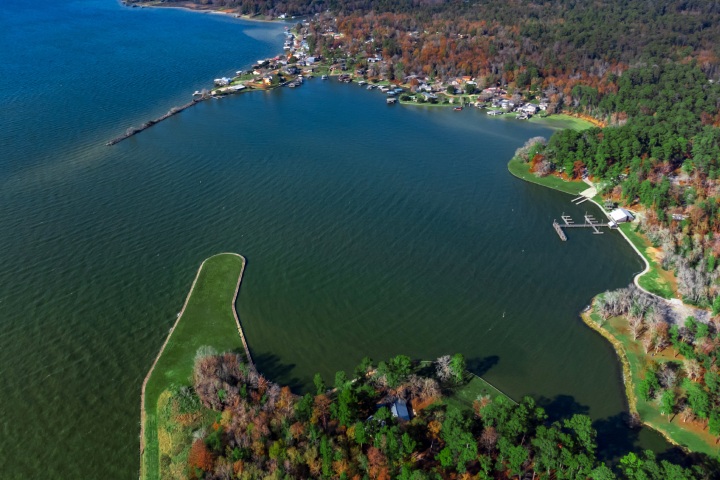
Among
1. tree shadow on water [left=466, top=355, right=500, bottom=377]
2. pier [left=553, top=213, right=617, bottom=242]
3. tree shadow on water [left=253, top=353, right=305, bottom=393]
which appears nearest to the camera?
tree shadow on water [left=253, top=353, right=305, bottom=393]

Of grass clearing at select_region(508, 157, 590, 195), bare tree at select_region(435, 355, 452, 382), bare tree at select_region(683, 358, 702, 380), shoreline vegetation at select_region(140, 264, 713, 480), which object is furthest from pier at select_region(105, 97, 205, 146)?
bare tree at select_region(683, 358, 702, 380)

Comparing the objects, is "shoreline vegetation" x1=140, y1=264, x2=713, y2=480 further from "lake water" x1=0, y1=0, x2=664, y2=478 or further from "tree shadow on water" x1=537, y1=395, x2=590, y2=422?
"lake water" x1=0, y1=0, x2=664, y2=478

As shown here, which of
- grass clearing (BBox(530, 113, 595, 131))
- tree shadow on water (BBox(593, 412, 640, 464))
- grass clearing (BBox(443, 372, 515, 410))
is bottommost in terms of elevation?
grass clearing (BBox(443, 372, 515, 410))

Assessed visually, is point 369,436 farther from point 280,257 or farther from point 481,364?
point 280,257

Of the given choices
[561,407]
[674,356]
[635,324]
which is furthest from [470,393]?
[674,356]

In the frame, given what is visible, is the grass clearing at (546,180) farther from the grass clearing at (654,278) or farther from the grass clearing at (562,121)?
the grass clearing at (562,121)
